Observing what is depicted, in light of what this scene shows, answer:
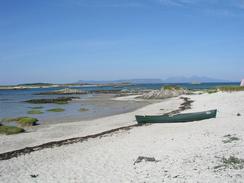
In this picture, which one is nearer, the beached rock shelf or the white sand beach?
the white sand beach

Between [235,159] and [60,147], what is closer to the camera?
[235,159]

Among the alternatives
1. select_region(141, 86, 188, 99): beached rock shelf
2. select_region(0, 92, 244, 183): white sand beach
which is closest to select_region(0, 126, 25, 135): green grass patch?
select_region(0, 92, 244, 183): white sand beach

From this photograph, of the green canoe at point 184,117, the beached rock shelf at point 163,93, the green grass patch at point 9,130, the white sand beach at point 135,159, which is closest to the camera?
the white sand beach at point 135,159

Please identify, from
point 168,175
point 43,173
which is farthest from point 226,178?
point 43,173

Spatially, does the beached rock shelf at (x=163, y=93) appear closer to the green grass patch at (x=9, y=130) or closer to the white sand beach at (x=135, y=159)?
the green grass patch at (x=9, y=130)

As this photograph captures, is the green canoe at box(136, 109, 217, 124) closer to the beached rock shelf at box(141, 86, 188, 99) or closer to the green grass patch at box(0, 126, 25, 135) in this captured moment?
the green grass patch at box(0, 126, 25, 135)

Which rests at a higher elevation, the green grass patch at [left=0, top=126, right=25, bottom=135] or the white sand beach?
the white sand beach

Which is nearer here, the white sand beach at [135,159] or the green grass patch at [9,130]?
the white sand beach at [135,159]

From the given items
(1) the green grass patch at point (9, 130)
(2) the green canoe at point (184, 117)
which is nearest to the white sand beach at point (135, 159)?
(1) the green grass patch at point (9, 130)

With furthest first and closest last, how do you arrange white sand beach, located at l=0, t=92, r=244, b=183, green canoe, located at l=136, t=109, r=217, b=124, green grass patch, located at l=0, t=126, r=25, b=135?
green canoe, located at l=136, t=109, r=217, b=124 → green grass patch, located at l=0, t=126, r=25, b=135 → white sand beach, located at l=0, t=92, r=244, b=183

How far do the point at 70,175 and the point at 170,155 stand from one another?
4.14 metres

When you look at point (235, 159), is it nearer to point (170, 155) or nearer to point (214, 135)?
point (170, 155)

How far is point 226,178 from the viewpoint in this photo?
8.90 meters

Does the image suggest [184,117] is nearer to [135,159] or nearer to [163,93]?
[135,159]
